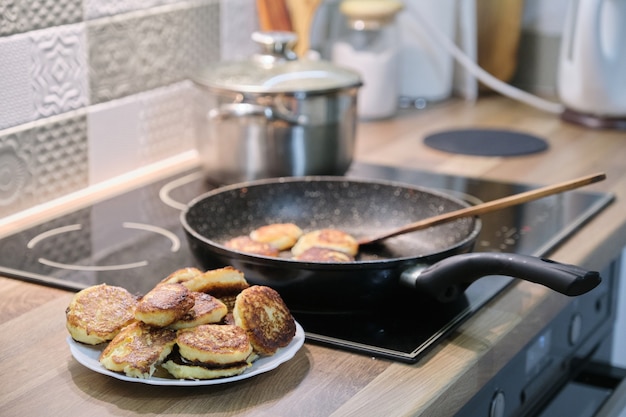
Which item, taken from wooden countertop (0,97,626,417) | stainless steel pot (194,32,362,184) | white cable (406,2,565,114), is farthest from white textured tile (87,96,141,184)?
white cable (406,2,565,114)

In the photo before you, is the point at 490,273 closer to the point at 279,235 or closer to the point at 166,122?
the point at 279,235

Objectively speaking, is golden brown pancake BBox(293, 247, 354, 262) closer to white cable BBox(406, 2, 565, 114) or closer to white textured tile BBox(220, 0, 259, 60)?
white textured tile BBox(220, 0, 259, 60)

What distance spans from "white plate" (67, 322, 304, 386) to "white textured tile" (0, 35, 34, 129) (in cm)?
49

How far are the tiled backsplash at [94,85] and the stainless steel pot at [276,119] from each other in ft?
0.44

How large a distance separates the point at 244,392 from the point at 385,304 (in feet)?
0.74

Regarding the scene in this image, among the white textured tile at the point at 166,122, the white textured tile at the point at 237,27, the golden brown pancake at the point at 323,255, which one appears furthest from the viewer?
the white textured tile at the point at 237,27

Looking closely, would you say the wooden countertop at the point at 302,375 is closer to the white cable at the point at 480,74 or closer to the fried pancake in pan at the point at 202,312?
the fried pancake in pan at the point at 202,312

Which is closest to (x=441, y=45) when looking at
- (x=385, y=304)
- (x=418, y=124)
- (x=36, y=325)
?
(x=418, y=124)

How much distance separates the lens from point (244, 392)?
0.90m

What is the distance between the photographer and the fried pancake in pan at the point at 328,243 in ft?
3.94

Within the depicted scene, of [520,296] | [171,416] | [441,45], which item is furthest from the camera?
[441,45]

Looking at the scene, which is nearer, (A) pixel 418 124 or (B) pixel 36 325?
(B) pixel 36 325

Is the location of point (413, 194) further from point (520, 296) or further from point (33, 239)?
point (33, 239)

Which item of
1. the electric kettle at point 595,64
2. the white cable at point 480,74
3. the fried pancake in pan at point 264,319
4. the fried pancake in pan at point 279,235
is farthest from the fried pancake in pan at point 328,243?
the white cable at point 480,74
